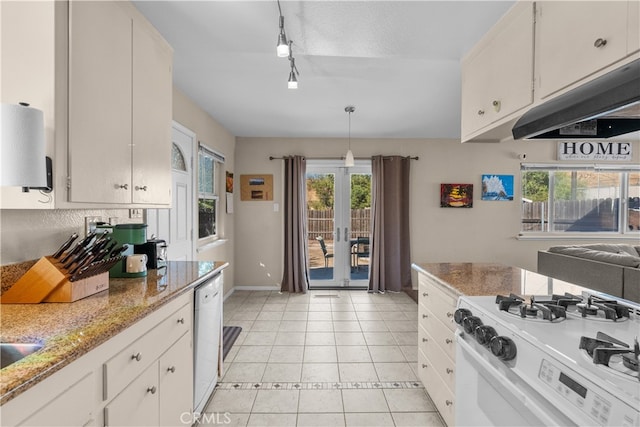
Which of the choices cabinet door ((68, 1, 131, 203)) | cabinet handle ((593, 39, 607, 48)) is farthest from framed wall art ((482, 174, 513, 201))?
cabinet door ((68, 1, 131, 203))

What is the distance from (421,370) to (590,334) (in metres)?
1.44

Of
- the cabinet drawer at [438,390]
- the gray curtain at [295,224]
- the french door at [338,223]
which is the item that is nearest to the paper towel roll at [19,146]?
the cabinet drawer at [438,390]

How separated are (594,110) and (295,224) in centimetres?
406

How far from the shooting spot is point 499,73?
5.73 ft

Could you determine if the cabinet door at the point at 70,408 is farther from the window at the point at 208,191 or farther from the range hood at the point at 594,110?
the window at the point at 208,191

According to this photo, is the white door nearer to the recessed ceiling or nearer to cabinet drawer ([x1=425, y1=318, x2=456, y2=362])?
the recessed ceiling

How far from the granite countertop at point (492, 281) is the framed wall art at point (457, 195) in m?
2.92

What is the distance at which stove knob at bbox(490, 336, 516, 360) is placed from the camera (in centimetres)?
103

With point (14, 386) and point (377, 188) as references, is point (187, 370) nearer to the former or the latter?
point (14, 386)

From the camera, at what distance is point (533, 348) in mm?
958

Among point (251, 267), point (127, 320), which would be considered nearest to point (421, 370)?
point (127, 320)

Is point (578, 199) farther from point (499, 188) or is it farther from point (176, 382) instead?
point (176, 382)

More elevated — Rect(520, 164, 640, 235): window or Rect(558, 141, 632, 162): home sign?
Rect(558, 141, 632, 162): home sign

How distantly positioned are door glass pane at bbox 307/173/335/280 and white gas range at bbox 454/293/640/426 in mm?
3740
